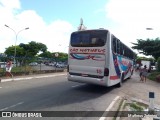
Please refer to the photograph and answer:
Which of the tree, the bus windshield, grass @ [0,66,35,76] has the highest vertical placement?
the tree

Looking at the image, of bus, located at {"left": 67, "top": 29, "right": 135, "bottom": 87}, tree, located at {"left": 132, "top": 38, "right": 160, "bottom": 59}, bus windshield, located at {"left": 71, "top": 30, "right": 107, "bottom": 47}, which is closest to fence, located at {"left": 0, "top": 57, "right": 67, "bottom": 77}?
bus, located at {"left": 67, "top": 29, "right": 135, "bottom": 87}

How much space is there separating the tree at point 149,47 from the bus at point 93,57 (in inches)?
1621

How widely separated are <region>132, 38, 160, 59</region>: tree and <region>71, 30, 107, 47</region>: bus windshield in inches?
1637

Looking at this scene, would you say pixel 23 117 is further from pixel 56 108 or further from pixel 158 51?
pixel 158 51

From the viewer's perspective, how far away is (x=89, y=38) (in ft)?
44.5

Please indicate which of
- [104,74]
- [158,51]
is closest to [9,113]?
[104,74]

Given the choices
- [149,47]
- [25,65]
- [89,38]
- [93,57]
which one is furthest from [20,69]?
[149,47]

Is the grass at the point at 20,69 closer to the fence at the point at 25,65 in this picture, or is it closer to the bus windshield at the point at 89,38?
the fence at the point at 25,65

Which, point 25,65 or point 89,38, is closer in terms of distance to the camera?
point 89,38

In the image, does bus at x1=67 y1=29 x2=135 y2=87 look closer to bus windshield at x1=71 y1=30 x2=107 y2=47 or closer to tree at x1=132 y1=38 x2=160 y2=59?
bus windshield at x1=71 y1=30 x2=107 y2=47

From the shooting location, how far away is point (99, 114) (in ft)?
28.7

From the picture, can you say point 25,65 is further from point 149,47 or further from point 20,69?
point 149,47

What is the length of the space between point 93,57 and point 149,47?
43.2 metres

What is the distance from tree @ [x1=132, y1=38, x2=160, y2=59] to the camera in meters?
52.8
